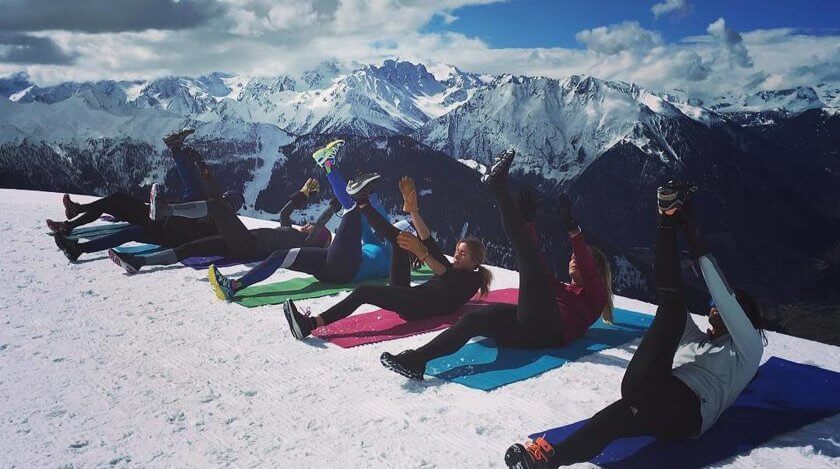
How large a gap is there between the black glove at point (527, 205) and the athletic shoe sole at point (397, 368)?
162 cm

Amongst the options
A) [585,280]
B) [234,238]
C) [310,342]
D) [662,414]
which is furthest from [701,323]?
[234,238]

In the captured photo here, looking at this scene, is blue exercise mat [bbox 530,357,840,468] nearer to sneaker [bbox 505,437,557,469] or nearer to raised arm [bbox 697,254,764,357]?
sneaker [bbox 505,437,557,469]

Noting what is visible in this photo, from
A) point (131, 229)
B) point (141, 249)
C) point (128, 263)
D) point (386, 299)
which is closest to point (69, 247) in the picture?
point (131, 229)

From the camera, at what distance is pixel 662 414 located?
365 centimetres

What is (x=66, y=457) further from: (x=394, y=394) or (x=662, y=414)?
(x=662, y=414)

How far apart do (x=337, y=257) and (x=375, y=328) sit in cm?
180

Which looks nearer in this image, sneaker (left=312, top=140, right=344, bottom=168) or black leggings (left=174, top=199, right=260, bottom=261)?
black leggings (left=174, top=199, right=260, bottom=261)

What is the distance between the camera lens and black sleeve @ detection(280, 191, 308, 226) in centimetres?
1014

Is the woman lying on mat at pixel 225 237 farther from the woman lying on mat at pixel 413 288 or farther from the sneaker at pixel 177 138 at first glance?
the woman lying on mat at pixel 413 288

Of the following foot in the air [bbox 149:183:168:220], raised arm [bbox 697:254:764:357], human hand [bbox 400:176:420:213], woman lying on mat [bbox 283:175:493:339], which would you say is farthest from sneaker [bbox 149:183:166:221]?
raised arm [bbox 697:254:764:357]

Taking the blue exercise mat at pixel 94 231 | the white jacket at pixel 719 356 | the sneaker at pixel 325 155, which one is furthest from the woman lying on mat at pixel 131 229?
the white jacket at pixel 719 356

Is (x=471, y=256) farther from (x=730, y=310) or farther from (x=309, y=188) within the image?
(x=309, y=188)

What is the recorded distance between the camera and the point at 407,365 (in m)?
4.92

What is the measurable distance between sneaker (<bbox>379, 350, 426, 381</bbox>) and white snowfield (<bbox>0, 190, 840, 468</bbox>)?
0.10m
